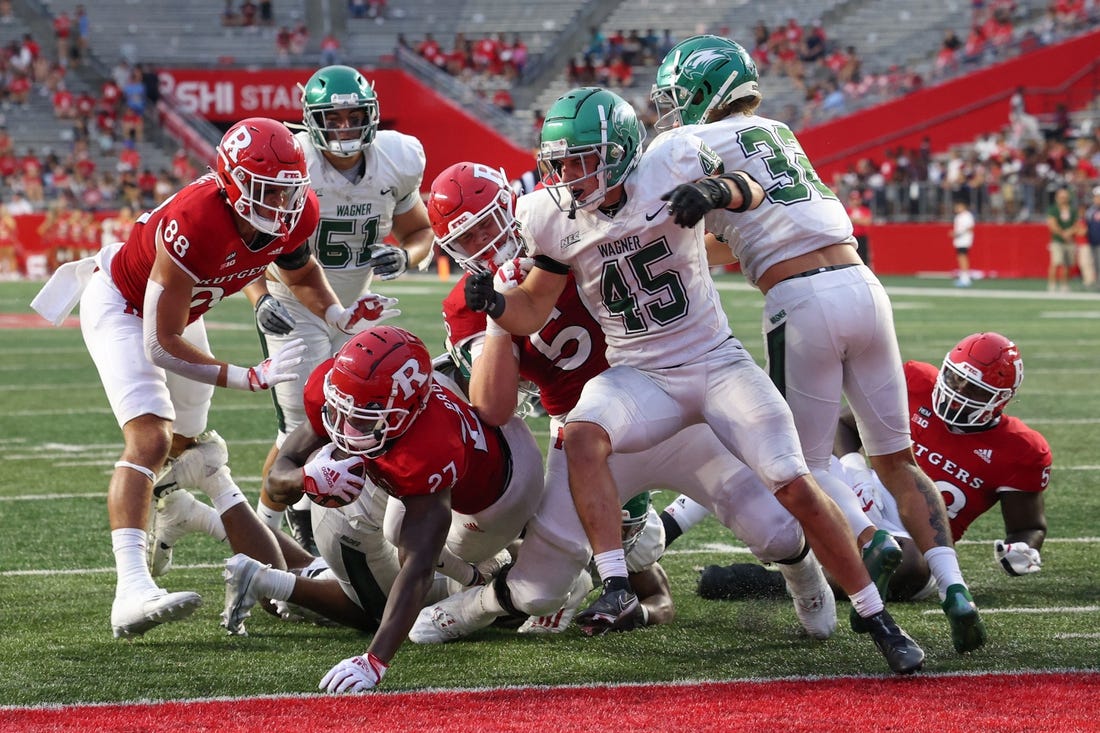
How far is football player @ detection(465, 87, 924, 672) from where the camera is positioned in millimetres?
4328

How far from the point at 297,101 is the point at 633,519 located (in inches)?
1031

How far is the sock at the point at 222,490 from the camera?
5.27 meters

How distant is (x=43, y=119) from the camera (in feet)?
97.9

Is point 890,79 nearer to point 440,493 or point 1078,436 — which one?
point 1078,436

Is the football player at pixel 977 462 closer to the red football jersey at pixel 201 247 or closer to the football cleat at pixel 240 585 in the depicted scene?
the football cleat at pixel 240 585

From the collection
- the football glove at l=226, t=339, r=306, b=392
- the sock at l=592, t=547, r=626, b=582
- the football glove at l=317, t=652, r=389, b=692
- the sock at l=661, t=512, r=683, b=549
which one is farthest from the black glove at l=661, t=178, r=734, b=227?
the sock at l=661, t=512, r=683, b=549

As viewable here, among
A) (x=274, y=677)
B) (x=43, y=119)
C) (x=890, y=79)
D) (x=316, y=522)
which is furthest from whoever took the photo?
(x=43, y=119)

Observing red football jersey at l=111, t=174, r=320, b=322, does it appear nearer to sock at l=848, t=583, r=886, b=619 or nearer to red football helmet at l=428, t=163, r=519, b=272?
red football helmet at l=428, t=163, r=519, b=272

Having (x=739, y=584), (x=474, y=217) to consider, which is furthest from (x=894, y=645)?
(x=474, y=217)

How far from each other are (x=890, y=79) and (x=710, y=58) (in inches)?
945

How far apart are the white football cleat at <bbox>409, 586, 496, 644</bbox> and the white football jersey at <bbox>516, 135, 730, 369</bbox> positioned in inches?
35.9

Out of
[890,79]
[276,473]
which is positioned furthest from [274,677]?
[890,79]

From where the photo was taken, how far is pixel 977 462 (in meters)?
5.56

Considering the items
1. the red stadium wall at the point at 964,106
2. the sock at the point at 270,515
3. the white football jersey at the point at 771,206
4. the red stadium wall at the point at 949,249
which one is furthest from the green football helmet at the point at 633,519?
the red stadium wall at the point at 964,106
